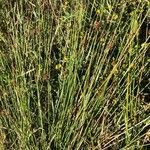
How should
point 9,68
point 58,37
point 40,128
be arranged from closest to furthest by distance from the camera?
point 40,128 → point 9,68 → point 58,37

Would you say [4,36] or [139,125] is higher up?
[4,36]

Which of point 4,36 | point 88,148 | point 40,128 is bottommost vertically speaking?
point 88,148

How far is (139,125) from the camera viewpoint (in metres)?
1.91

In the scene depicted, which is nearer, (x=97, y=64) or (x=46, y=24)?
(x=97, y=64)

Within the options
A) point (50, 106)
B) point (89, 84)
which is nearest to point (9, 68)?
point (50, 106)

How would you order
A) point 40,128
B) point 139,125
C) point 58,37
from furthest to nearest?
point 58,37 < point 139,125 < point 40,128

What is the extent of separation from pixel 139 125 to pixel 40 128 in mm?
487

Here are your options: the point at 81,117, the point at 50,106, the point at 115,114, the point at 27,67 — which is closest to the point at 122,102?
the point at 115,114

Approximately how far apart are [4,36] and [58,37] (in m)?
0.34

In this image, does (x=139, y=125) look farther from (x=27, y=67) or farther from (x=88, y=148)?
(x=27, y=67)

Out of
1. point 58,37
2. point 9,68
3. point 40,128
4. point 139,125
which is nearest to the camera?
point 40,128

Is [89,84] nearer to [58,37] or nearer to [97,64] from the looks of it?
[97,64]

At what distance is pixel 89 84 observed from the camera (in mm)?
1962

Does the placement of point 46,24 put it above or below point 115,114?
above
